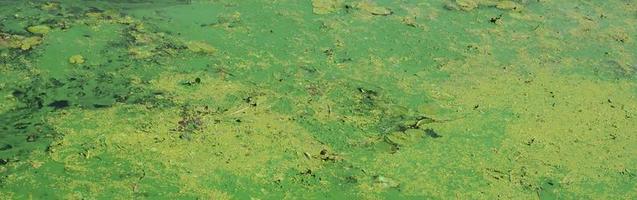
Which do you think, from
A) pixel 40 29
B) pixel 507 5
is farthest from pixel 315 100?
pixel 507 5

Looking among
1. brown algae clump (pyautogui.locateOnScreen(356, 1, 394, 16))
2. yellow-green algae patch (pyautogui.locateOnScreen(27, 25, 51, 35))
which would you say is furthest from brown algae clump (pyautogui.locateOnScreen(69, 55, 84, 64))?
brown algae clump (pyautogui.locateOnScreen(356, 1, 394, 16))

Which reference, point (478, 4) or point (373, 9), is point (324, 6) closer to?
point (373, 9)

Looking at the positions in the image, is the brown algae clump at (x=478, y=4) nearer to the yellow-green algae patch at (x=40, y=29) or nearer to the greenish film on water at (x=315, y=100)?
the greenish film on water at (x=315, y=100)

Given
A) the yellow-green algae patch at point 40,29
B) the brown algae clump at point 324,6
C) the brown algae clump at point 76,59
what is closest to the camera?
the brown algae clump at point 76,59

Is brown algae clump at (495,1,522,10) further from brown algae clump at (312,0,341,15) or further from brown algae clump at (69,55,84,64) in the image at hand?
brown algae clump at (69,55,84,64)

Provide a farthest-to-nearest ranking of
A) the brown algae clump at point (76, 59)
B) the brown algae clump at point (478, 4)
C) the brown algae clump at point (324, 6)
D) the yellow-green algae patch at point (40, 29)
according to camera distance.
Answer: the brown algae clump at point (478, 4) < the brown algae clump at point (324, 6) < the yellow-green algae patch at point (40, 29) < the brown algae clump at point (76, 59)

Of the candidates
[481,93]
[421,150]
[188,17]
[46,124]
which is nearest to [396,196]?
[421,150]

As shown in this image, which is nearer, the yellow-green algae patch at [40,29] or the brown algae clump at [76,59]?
the brown algae clump at [76,59]

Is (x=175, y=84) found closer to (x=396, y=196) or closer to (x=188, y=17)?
(x=188, y=17)

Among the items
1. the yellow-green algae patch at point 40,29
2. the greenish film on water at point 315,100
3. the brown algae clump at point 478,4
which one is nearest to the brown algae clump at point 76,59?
the greenish film on water at point 315,100
